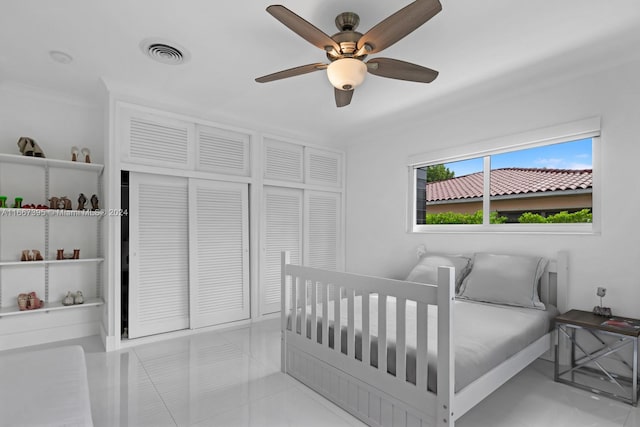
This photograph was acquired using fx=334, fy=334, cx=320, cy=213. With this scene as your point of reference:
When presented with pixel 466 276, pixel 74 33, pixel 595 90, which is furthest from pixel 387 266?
pixel 74 33

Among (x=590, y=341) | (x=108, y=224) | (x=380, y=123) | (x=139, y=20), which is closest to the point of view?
(x=139, y=20)

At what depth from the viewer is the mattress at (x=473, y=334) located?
164 cm

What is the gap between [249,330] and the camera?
3492 millimetres

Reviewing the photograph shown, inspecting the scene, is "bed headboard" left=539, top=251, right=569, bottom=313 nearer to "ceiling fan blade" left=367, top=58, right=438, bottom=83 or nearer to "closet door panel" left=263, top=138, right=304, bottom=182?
"ceiling fan blade" left=367, top=58, right=438, bottom=83

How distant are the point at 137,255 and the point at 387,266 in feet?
8.83

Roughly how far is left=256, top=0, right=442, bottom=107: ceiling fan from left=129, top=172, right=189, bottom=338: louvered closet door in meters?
1.75

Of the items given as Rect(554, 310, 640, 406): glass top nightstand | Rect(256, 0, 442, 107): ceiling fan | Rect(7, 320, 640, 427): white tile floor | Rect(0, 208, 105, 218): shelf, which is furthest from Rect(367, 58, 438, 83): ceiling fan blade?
Rect(0, 208, 105, 218): shelf

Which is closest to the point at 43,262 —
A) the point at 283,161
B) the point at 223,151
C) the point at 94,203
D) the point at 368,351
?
the point at 94,203

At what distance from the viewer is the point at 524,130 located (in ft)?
9.52

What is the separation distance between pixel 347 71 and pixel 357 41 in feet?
0.58

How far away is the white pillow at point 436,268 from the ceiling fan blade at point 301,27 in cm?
214

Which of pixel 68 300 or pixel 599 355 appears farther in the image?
pixel 68 300

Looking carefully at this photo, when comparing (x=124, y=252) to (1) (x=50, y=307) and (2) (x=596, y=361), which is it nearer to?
(1) (x=50, y=307)

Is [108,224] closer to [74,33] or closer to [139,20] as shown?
[74,33]
